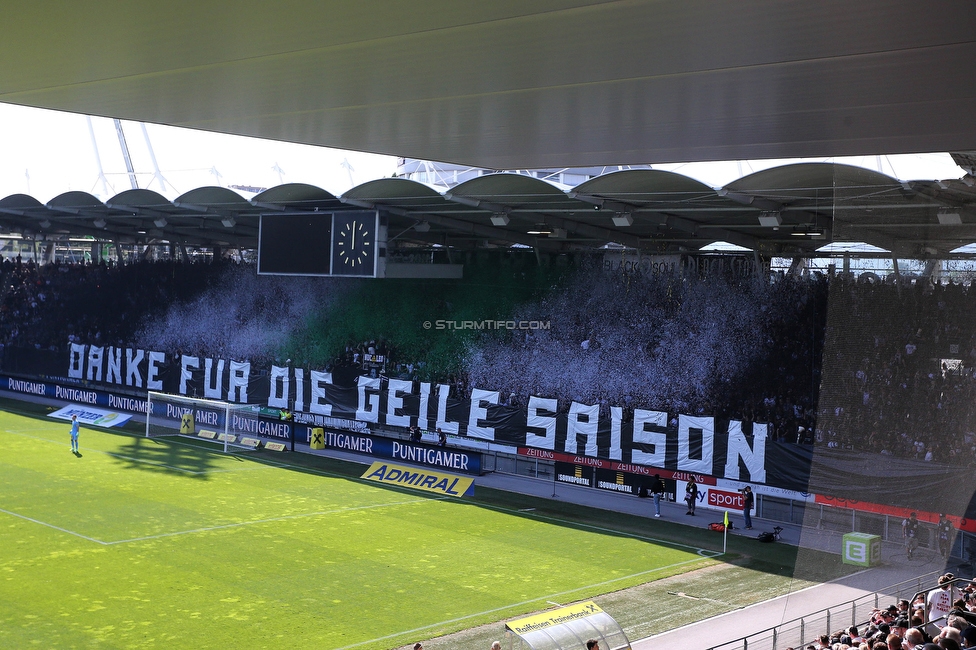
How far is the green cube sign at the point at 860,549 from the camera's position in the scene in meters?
5.36

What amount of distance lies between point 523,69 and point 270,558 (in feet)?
50.7

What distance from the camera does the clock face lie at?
2569cm

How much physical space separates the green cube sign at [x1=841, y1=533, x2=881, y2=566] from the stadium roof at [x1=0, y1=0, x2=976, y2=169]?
8.21 feet

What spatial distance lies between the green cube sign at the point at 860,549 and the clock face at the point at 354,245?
67.9 ft

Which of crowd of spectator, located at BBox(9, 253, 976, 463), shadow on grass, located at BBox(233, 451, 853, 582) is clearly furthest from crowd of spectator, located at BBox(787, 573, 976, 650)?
shadow on grass, located at BBox(233, 451, 853, 582)

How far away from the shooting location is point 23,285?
5112cm

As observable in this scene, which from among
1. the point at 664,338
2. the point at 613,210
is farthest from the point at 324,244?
the point at 664,338

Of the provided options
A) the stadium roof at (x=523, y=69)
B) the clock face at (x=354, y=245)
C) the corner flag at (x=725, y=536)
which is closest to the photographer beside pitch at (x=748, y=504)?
the corner flag at (x=725, y=536)

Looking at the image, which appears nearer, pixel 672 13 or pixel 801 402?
pixel 672 13

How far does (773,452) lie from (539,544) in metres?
6.37

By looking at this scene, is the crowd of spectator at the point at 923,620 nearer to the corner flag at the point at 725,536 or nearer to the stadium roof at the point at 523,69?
the stadium roof at the point at 523,69

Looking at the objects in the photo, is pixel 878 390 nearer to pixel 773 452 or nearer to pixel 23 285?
pixel 773 452

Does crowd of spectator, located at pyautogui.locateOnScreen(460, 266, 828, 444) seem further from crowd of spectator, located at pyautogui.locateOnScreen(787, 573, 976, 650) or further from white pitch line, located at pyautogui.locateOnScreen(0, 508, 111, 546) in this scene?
crowd of spectator, located at pyautogui.locateOnScreen(787, 573, 976, 650)

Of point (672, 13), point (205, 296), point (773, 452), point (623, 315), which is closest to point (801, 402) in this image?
point (773, 452)
